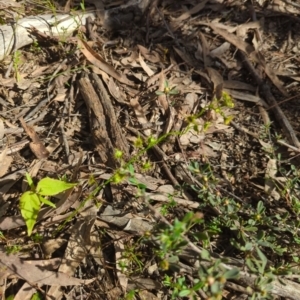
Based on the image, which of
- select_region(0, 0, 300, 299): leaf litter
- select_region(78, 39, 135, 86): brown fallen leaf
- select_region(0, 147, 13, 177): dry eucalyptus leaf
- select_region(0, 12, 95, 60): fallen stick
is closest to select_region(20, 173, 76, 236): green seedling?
select_region(0, 0, 300, 299): leaf litter

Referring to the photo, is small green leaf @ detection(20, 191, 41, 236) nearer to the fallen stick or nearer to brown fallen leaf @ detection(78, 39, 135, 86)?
brown fallen leaf @ detection(78, 39, 135, 86)

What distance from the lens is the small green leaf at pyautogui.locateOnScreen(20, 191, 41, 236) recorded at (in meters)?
2.15

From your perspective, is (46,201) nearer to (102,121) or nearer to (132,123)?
(102,121)

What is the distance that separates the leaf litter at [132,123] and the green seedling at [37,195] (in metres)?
0.13

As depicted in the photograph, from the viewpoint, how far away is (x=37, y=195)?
221 cm

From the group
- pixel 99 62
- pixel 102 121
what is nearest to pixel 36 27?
pixel 99 62

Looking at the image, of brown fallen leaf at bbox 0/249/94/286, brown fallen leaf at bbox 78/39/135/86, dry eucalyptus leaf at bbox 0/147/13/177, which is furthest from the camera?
brown fallen leaf at bbox 78/39/135/86

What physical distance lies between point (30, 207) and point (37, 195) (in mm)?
71

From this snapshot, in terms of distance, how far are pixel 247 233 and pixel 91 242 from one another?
32.2 inches

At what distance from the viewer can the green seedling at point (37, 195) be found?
2.17m

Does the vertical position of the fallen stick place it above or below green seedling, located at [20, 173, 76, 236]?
above

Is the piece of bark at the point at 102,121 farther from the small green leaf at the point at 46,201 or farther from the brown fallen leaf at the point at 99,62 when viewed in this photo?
the small green leaf at the point at 46,201

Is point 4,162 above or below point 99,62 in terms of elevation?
below

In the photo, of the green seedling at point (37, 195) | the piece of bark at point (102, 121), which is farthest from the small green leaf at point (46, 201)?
the piece of bark at point (102, 121)
